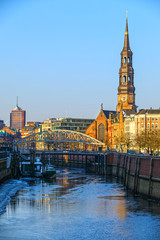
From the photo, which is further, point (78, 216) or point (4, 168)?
point (4, 168)

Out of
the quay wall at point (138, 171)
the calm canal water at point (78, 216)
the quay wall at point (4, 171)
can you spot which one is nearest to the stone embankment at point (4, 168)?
the quay wall at point (4, 171)

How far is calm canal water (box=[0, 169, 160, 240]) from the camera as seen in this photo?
47.4 metres

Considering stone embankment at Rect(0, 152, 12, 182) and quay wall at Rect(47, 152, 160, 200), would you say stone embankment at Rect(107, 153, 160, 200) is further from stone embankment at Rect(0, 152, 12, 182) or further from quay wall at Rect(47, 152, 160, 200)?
stone embankment at Rect(0, 152, 12, 182)

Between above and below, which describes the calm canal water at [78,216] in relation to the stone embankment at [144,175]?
below

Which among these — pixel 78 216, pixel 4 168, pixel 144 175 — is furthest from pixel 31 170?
pixel 78 216

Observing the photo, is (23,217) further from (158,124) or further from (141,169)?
(158,124)

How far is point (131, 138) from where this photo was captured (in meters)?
172

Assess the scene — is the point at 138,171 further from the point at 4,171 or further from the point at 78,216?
the point at 4,171

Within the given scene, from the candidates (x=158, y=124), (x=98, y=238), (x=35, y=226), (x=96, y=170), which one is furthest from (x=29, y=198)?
(x=158, y=124)

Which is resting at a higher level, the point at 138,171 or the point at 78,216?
the point at 138,171

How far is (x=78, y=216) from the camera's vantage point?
184 feet

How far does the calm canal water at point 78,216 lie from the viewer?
155 feet

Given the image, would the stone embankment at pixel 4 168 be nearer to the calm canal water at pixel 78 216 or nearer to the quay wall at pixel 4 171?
the quay wall at pixel 4 171


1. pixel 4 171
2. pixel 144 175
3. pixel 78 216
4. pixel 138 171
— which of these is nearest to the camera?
pixel 78 216
